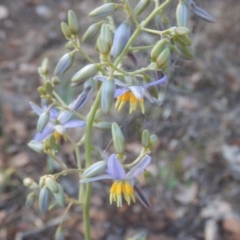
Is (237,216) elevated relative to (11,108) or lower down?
lower down

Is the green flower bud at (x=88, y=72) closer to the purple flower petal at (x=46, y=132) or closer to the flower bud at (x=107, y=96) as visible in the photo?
the flower bud at (x=107, y=96)

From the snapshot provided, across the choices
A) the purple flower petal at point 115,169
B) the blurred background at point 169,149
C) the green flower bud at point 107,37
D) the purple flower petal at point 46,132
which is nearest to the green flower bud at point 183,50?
the green flower bud at point 107,37

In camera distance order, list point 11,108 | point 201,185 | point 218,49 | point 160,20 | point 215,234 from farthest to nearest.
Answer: point 218,49, point 11,108, point 201,185, point 215,234, point 160,20

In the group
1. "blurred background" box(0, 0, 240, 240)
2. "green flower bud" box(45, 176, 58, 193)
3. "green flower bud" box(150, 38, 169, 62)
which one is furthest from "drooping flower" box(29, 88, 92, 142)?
"blurred background" box(0, 0, 240, 240)

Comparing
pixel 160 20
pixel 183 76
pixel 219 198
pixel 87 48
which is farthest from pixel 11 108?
pixel 160 20

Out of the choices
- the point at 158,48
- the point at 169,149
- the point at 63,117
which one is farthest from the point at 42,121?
the point at 169,149

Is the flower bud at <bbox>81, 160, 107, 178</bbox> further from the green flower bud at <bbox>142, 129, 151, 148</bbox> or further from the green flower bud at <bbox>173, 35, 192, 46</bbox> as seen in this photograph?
the green flower bud at <bbox>173, 35, 192, 46</bbox>

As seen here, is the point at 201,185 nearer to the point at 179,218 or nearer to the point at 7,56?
the point at 179,218
